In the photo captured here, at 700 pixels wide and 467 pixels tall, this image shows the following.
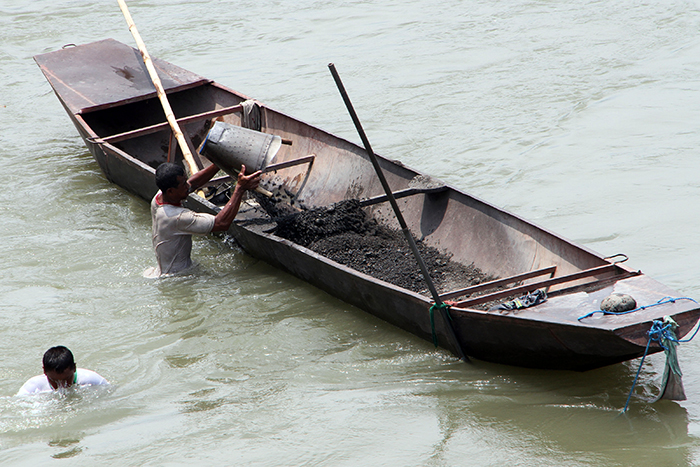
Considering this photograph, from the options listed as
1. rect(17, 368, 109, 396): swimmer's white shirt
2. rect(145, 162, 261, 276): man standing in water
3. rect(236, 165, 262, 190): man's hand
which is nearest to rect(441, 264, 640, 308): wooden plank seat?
rect(236, 165, 262, 190): man's hand

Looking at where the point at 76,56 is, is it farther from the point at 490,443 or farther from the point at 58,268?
the point at 490,443

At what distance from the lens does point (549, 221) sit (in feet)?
21.1

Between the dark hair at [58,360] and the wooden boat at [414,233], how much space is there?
1.80m

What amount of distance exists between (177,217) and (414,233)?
1.91 metres

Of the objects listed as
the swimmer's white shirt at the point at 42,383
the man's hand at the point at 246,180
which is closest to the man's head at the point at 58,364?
the swimmer's white shirt at the point at 42,383

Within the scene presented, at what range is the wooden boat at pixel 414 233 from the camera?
3.80m

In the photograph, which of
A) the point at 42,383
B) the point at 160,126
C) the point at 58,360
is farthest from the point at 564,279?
the point at 160,126

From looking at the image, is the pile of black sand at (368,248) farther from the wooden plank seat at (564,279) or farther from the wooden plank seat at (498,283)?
the wooden plank seat at (564,279)

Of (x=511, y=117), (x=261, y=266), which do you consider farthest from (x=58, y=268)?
(x=511, y=117)

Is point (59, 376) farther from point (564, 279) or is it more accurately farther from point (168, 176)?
point (564, 279)

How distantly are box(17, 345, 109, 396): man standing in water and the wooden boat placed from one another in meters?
1.70

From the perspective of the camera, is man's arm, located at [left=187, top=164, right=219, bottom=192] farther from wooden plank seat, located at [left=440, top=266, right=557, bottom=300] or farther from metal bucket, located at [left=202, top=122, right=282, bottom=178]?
wooden plank seat, located at [left=440, top=266, right=557, bottom=300]

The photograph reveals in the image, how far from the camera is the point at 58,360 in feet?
13.0

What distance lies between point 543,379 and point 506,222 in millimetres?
1284
